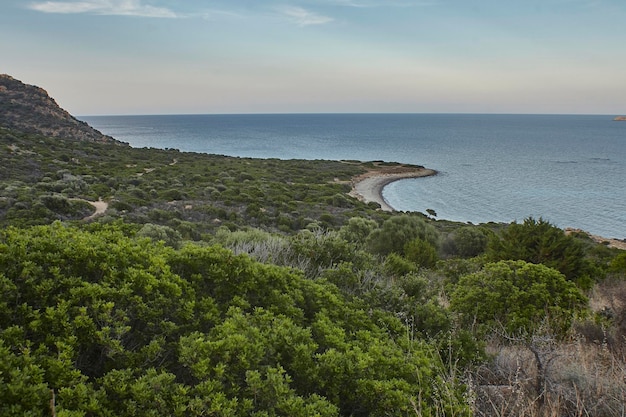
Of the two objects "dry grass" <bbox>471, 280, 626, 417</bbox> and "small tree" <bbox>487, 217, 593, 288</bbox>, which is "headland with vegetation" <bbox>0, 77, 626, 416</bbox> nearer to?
"dry grass" <bbox>471, 280, 626, 417</bbox>

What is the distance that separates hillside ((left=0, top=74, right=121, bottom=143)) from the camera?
59.5 m

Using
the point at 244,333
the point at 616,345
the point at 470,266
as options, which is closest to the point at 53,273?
the point at 244,333

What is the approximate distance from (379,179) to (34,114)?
53.3m

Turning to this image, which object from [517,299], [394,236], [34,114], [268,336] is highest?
[34,114]

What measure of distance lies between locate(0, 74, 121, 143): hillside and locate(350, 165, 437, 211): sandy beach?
42294 mm

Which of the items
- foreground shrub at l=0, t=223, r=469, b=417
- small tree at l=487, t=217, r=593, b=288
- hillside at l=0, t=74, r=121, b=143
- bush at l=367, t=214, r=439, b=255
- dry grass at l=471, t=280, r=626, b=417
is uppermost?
hillside at l=0, t=74, r=121, b=143

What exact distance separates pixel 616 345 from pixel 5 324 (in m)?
6.26

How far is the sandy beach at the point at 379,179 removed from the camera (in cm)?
4528

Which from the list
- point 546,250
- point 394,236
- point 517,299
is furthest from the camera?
point 394,236

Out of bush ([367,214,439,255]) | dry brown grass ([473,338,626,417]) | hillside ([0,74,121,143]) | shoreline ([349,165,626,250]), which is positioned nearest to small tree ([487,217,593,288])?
bush ([367,214,439,255])

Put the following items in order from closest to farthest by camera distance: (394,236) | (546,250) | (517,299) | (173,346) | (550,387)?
(173,346), (550,387), (517,299), (546,250), (394,236)

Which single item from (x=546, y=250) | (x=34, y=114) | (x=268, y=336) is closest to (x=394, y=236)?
(x=546, y=250)

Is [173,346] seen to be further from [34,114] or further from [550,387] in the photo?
[34,114]

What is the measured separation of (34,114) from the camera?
2525 inches
